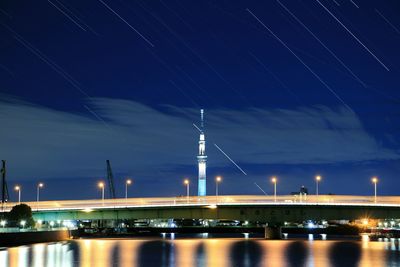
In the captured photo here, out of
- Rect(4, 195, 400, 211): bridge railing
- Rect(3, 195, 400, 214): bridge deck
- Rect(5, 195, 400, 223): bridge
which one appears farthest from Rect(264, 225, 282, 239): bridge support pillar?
Rect(5, 195, 400, 223): bridge

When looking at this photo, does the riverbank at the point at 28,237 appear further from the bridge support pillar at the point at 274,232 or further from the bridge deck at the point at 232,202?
the bridge support pillar at the point at 274,232

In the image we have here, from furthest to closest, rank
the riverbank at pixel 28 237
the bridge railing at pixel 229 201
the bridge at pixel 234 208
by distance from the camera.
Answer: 1. the bridge at pixel 234 208
2. the bridge railing at pixel 229 201
3. the riverbank at pixel 28 237

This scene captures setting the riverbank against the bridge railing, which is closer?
the riverbank

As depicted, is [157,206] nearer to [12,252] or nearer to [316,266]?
[12,252]

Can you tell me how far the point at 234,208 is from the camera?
128 meters

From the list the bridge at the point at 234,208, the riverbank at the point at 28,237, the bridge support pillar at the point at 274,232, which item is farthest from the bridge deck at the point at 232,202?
the bridge support pillar at the point at 274,232

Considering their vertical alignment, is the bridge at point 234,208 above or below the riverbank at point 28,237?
above

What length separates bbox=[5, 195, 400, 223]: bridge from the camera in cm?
12031

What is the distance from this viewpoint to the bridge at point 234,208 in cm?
12031

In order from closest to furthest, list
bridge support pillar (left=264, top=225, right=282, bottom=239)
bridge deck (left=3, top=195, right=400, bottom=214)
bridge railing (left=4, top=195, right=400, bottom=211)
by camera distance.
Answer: bridge deck (left=3, top=195, right=400, bottom=214) < bridge railing (left=4, top=195, right=400, bottom=211) < bridge support pillar (left=264, top=225, right=282, bottom=239)

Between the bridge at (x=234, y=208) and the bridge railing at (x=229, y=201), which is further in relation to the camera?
the bridge at (x=234, y=208)

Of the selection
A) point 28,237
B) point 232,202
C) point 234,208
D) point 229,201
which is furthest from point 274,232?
point 28,237

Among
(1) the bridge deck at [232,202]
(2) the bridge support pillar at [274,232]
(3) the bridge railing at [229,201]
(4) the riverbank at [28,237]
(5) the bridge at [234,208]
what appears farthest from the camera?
(2) the bridge support pillar at [274,232]

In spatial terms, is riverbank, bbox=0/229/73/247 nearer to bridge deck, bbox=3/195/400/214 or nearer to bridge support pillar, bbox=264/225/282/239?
bridge deck, bbox=3/195/400/214
